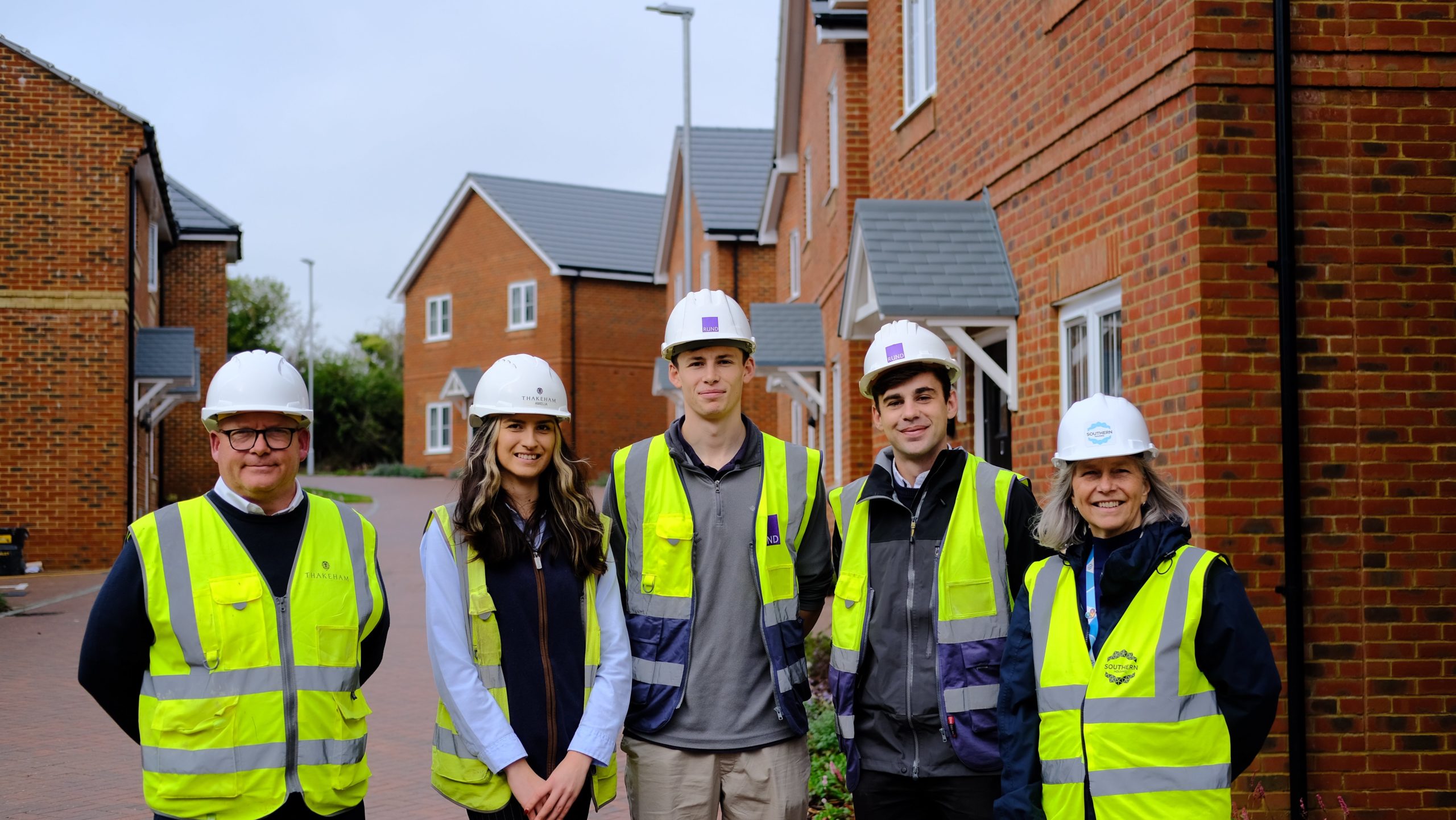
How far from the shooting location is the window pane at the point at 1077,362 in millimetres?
7402

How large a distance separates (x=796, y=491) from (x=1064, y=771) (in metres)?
1.15

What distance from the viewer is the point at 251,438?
343 centimetres

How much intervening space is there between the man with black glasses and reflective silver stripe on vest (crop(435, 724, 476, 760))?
0.21 meters

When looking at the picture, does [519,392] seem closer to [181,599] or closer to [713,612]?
[713,612]

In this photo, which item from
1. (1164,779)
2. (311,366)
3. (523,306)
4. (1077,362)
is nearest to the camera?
(1164,779)

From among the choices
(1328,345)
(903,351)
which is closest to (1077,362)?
(1328,345)

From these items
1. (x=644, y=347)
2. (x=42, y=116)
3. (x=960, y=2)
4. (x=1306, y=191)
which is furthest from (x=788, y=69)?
(x=644, y=347)

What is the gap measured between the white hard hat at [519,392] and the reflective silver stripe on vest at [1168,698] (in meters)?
1.71

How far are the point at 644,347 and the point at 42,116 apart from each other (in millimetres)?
20016

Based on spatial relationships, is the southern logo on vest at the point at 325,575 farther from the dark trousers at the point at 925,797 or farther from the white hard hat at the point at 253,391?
the dark trousers at the point at 925,797

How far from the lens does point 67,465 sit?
58.5ft

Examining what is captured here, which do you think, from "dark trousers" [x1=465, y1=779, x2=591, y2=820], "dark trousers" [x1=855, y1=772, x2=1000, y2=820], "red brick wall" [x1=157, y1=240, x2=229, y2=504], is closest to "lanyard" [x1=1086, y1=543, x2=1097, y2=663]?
"dark trousers" [x1=855, y1=772, x2=1000, y2=820]

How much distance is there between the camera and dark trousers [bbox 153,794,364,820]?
3.25 meters

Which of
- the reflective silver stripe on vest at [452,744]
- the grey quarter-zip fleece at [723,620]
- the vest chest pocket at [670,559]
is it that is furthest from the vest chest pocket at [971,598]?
the reflective silver stripe on vest at [452,744]
